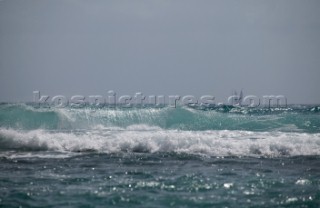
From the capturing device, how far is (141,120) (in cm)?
3052

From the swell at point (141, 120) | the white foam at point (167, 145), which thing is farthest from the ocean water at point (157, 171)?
the swell at point (141, 120)

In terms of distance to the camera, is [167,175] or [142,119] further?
[142,119]

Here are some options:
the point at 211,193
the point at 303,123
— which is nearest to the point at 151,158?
the point at 211,193

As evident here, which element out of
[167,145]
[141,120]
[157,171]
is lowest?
[157,171]

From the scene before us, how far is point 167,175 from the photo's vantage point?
1061 cm

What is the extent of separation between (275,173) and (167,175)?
11.1 feet

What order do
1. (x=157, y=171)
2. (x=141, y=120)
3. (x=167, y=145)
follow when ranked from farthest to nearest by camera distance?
(x=141, y=120), (x=167, y=145), (x=157, y=171)

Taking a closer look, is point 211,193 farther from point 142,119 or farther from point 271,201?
point 142,119

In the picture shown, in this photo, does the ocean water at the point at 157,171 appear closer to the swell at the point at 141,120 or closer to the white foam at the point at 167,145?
the white foam at the point at 167,145

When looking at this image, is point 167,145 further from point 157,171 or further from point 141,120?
point 141,120

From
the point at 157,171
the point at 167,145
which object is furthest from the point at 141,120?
the point at 157,171

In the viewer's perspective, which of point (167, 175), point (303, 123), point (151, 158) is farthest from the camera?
point (303, 123)

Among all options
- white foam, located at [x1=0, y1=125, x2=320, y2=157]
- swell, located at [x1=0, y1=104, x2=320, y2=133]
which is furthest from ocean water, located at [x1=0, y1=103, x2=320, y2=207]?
swell, located at [x1=0, y1=104, x2=320, y2=133]

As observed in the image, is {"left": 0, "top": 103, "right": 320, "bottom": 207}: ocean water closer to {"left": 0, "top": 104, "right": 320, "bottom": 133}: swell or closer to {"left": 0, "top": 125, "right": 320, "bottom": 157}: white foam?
{"left": 0, "top": 125, "right": 320, "bottom": 157}: white foam
